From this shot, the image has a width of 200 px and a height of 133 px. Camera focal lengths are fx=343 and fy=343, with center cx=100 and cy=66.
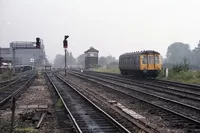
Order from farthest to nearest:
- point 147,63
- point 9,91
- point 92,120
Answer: point 147,63 → point 9,91 → point 92,120

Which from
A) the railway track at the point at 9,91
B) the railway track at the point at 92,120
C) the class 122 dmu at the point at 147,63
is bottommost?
the railway track at the point at 92,120

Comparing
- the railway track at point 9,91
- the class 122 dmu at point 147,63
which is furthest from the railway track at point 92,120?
the class 122 dmu at point 147,63

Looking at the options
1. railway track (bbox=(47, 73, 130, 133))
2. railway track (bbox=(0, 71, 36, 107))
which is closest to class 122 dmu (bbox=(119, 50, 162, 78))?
railway track (bbox=(0, 71, 36, 107))

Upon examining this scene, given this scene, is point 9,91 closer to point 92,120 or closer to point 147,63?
point 92,120

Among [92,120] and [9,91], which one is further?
[9,91]

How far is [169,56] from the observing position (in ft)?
488

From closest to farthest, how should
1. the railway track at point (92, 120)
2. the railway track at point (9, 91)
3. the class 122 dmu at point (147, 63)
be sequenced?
the railway track at point (92, 120) < the railway track at point (9, 91) < the class 122 dmu at point (147, 63)

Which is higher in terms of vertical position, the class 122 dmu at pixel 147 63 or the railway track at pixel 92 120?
the class 122 dmu at pixel 147 63

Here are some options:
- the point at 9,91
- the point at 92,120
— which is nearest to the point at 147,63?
the point at 9,91

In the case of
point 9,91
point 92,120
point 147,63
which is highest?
point 147,63

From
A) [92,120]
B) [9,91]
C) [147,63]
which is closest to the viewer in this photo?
[92,120]

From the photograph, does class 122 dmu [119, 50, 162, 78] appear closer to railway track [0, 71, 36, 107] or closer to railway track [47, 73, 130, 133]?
railway track [0, 71, 36, 107]

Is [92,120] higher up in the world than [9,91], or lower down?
lower down

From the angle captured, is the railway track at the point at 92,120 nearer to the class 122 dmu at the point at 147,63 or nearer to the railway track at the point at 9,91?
the railway track at the point at 9,91
